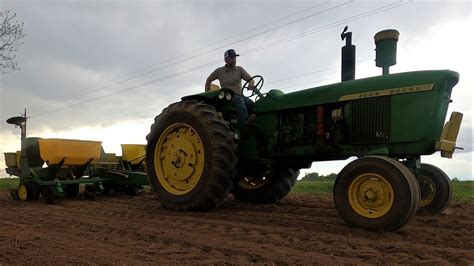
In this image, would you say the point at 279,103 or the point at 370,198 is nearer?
the point at 370,198

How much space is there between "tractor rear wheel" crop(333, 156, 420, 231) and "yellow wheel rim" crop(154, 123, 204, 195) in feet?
7.35

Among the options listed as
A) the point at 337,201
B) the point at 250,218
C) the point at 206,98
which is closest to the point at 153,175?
the point at 206,98

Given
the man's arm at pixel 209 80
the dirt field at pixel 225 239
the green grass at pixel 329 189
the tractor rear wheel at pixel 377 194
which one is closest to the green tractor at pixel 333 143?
the tractor rear wheel at pixel 377 194

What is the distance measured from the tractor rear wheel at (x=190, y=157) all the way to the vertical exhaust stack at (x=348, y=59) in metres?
1.78

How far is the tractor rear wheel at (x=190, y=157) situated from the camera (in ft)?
18.6

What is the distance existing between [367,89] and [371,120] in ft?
1.26

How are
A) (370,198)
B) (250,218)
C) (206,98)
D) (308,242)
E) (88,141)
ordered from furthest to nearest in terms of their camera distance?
(88,141) < (206,98) < (250,218) < (370,198) < (308,242)

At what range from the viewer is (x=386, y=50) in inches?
214

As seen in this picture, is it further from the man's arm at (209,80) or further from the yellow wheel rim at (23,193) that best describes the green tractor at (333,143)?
the yellow wheel rim at (23,193)

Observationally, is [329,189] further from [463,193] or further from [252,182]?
[252,182]

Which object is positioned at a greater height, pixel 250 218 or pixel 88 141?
pixel 88 141

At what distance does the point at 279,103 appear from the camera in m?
6.21

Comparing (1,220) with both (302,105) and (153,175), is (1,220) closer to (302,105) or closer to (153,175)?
(153,175)

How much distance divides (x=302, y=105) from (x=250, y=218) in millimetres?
1724
